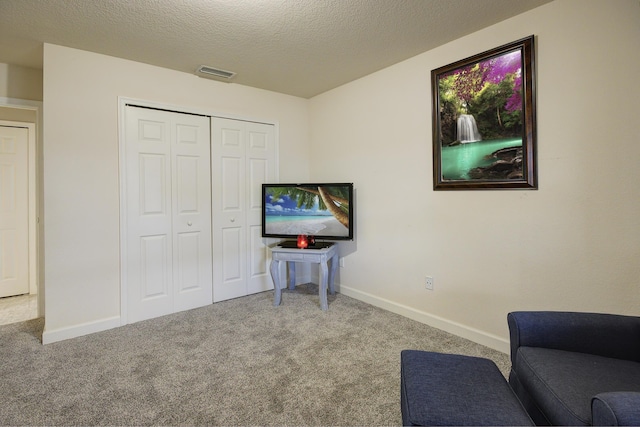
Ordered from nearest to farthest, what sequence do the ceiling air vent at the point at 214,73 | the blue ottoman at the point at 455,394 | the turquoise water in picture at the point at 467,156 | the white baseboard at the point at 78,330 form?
the blue ottoman at the point at 455,394 → the turquoise water in picture at the point at 467,156 → the white baseboard at the point at 78,330 → the ceiling air vent at the point at 214,73

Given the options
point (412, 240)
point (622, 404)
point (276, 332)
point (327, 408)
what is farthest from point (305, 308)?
point (622, 404)

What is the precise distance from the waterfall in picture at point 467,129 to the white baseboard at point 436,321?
150 centimetres

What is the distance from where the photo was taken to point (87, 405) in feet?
5.75

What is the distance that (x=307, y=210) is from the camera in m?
3.39

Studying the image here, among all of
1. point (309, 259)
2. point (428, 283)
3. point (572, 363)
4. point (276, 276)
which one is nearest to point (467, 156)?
point (428, 283)

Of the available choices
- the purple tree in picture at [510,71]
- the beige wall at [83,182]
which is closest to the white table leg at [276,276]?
the beige wall at [83,182]

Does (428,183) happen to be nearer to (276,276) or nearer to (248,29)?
(276,276)

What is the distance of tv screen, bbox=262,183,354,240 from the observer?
3.27 m

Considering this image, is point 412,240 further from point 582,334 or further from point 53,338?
point 53,338

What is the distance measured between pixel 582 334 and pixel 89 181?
353 cm

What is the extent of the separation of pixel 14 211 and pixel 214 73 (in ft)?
10.0

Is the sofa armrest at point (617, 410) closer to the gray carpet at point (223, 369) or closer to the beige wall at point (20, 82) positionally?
the gray carpet at point (223, 369)

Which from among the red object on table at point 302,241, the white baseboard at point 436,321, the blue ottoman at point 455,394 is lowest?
the white baseboard at point 436,321

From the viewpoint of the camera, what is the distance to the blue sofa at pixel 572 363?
3.72 feet
